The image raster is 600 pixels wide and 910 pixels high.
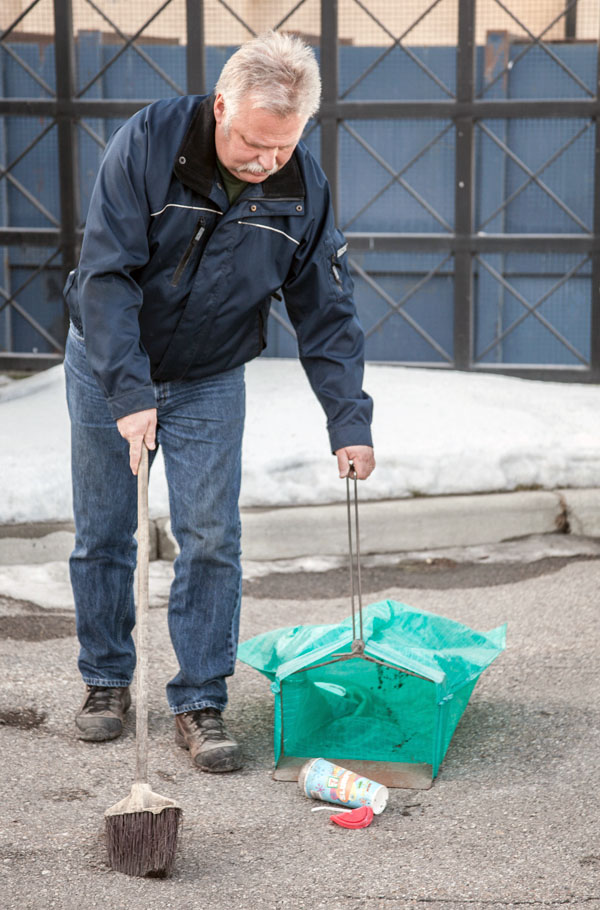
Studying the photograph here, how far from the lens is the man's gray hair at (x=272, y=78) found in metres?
2.35

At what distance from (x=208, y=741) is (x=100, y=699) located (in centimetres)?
36

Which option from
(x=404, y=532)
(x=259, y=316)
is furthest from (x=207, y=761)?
(x=404, y=532)

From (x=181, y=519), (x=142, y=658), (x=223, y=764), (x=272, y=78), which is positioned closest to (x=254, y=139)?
(x=272, y=78)

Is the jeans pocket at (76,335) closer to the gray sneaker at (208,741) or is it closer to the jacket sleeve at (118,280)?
the jacket sleeve at (118,280)

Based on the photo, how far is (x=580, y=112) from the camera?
22.1 ft

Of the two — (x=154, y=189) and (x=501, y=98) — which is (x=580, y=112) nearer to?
(x=501, y=98)

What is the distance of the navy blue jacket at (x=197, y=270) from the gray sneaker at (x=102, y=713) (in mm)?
885

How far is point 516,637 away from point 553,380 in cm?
357

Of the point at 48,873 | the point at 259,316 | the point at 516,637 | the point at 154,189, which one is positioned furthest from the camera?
the point at 516,637

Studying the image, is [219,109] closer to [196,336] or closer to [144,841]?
[196,336]

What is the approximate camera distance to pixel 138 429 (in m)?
2.50

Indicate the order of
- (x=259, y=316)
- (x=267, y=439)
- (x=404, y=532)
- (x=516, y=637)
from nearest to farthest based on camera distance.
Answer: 1. (x=259, y=316)
2. (x=516, y=637)
3. (x=404, y=532)
4. (x=267, y=439)

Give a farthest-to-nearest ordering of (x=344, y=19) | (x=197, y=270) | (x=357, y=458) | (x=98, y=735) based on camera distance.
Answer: (x=344, y=19) < (x=98, y=735) < (x=357, y=458) < (x=197, y=270)

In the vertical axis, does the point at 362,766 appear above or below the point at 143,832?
below
